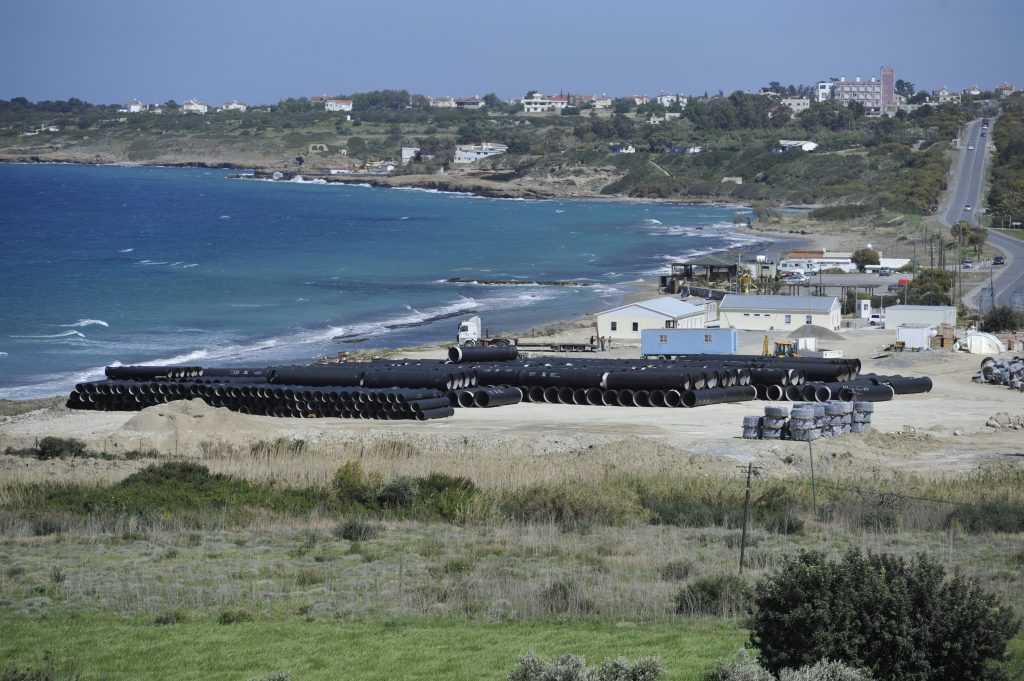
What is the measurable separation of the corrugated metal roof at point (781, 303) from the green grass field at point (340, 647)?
46.2 metres

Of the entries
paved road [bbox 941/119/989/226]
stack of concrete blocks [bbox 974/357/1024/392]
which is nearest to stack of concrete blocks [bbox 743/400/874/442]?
stack of concrete blocks [bbox 974/357/1024/392]

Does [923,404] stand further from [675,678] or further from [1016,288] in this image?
[1016,288]

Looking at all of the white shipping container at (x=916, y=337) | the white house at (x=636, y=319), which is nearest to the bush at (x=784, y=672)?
the white shipping container at (x=916, y=337)

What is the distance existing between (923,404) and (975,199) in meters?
122

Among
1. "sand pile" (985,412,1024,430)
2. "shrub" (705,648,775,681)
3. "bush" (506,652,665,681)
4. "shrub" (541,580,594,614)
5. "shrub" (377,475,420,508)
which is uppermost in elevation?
"bush" (506,652,665,681)

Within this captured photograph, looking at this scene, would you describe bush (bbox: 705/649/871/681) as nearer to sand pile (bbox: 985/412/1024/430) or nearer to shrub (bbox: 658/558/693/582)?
shrub (bbox: 658/558/693/582)

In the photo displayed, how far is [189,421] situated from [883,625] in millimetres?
26795

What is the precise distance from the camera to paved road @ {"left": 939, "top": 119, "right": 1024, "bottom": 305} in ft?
267

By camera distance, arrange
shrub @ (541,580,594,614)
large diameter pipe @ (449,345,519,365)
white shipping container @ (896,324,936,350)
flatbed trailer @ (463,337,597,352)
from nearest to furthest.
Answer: shrub @ (541,580,594,614)
large diameter pipe @ (449,345,519,365)
white shipping container @ (896,324,936,350)
flatbed trailer @ (463,337,597,352)

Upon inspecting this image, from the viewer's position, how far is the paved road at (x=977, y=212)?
8144cm

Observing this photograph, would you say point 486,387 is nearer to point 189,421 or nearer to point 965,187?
point 189,421

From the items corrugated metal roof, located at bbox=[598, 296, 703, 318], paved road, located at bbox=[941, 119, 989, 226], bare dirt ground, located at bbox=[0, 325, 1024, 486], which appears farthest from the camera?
paved road, located at bbox=[941, 119, 989, 226]

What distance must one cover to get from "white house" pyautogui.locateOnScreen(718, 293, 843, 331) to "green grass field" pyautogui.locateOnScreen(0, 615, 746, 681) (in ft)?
150

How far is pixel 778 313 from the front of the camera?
59.8 m
